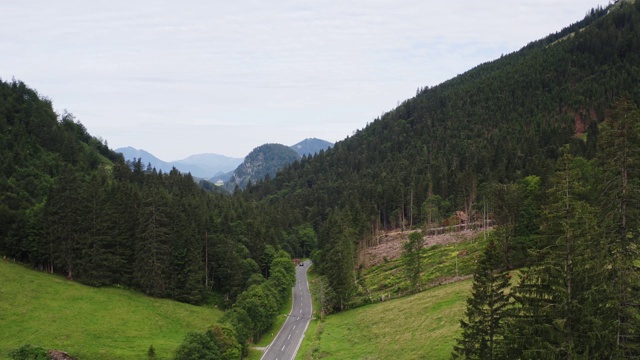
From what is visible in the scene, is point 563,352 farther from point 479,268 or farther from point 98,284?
point 98,284

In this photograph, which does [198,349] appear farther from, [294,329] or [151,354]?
[294,329]

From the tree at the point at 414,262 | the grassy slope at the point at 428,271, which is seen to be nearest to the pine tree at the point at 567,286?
the grassy slope at the point at 428,271

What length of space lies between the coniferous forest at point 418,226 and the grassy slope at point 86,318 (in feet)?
18.9

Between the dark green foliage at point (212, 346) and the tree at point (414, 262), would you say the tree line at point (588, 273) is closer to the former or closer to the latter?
the dark green foliage at point (212, 346)

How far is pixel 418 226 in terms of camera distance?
13612cm

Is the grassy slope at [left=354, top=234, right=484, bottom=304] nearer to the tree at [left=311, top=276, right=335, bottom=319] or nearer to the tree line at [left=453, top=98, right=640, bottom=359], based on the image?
the tree at [left=311, top=276, right=335, bottom=319]

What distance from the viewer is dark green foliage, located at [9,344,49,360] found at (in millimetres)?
46594

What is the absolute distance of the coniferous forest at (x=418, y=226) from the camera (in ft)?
80.0

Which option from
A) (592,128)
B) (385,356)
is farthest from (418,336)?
(592,128)

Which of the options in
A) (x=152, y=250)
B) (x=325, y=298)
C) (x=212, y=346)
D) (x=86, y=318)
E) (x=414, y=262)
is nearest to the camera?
(x=212, y=346)

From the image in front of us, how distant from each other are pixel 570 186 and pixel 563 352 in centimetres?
950

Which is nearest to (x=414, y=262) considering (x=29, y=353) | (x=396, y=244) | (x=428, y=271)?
(x=428, y=271)

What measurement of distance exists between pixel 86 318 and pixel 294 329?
107ft

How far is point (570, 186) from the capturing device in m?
24.8
